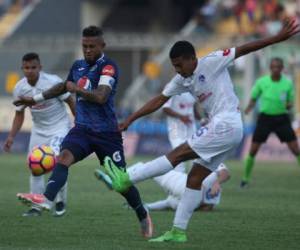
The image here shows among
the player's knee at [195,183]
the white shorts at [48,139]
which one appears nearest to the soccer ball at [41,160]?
the white shorts at [48,139]

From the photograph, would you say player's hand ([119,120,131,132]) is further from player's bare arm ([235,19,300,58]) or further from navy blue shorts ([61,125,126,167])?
player's bare arm ([235,19,300,58])

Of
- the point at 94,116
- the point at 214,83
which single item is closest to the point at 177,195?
the point at 94,116

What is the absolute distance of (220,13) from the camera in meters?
38.9

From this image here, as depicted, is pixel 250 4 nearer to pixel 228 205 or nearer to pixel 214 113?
pixel 228 205

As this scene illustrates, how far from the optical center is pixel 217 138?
11.1 metres

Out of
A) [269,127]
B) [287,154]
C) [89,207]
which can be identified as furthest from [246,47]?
[287,154]

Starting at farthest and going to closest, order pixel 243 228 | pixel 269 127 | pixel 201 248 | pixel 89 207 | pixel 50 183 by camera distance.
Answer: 1. pixel 269 127
2. pixel 89 207
3. pixel 243 228
4. pixel 50 183
5. pixel 201 248

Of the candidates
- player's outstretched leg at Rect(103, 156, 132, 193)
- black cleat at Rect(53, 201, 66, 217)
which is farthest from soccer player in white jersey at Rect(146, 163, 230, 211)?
player's outstretched leg at Rect(103, 156, 132, 193)

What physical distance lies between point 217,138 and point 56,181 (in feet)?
6.36

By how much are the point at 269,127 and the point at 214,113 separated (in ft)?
32.2

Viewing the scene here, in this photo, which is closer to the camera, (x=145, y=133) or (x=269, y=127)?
(x=269, y=127)

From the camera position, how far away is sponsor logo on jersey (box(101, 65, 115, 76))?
11.8m

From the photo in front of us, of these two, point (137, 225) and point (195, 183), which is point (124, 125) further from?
point (137, 225)

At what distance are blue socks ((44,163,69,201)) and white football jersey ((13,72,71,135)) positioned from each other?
2934 millimetres
